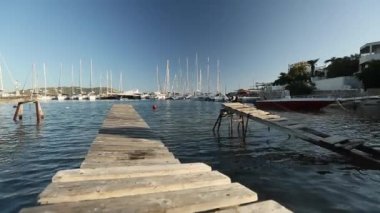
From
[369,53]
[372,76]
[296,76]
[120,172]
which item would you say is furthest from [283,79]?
[120,172]

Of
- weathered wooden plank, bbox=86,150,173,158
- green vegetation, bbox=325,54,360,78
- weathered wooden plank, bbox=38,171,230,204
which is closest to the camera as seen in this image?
weathered wooden plank, bbox=38,171,230,204

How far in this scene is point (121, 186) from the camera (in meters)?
4.63

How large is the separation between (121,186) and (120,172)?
0.82 m

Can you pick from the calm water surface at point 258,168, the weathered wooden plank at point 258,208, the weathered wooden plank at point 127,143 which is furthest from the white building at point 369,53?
the weathered wooden plank at point 258,208

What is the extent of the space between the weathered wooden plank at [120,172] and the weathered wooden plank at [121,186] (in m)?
0.26

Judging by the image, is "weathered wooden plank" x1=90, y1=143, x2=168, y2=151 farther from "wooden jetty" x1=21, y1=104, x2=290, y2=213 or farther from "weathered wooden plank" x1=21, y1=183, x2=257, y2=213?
"weathered wooden plank" x1=21, y1=183, x2=257, y2=213

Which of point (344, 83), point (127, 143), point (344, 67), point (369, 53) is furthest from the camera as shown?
point (344, 67)

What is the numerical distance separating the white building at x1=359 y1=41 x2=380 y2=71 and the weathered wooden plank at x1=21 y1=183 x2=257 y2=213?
87.1 m

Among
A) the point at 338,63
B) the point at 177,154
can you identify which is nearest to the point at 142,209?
the point at 177,154

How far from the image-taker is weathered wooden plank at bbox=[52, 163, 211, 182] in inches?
201

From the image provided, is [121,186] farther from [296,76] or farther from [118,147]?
[296,76]

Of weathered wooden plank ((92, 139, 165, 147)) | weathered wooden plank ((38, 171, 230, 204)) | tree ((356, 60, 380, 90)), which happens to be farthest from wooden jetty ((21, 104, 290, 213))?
tree ((356, 60, 380, 90))

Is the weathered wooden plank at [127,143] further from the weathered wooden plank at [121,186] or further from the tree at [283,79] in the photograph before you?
the tree at [283,79]

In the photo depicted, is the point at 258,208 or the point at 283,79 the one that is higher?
the point at 283,79
